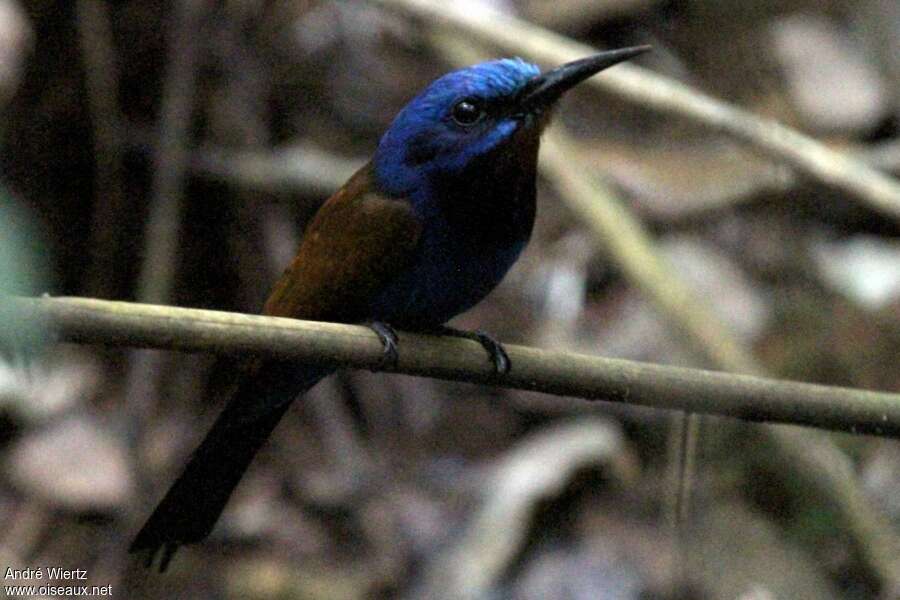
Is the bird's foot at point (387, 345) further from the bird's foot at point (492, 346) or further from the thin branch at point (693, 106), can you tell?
the thin branch at point (693, 106)

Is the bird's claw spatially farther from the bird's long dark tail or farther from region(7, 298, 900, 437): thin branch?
the bird's long dark tail

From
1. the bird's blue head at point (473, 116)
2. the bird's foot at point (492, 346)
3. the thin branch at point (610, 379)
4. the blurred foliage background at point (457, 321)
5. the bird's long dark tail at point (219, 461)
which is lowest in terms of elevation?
the blurred foliage background at point (457, 321)

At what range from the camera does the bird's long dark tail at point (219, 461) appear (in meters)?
2.66

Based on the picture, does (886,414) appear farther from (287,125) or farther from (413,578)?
(287,125)

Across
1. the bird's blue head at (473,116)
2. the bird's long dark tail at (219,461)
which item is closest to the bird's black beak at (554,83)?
the bird's blue head at (473,116)

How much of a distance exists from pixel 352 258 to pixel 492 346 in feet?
1.21

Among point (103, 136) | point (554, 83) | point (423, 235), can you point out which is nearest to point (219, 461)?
point (423, 235)

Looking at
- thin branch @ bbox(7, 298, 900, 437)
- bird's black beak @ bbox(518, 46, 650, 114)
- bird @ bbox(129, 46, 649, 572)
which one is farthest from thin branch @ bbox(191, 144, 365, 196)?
thin branch @ bbox(7, 298, 900, 437)

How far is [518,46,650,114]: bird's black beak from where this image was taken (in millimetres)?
2551

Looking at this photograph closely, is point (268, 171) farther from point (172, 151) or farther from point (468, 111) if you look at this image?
point (468, 111)

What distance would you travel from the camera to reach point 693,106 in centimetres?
390

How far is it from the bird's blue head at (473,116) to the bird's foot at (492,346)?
12.7 inches

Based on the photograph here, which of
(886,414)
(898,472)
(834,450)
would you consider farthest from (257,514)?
(886,414)

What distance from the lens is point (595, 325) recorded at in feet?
16.2
